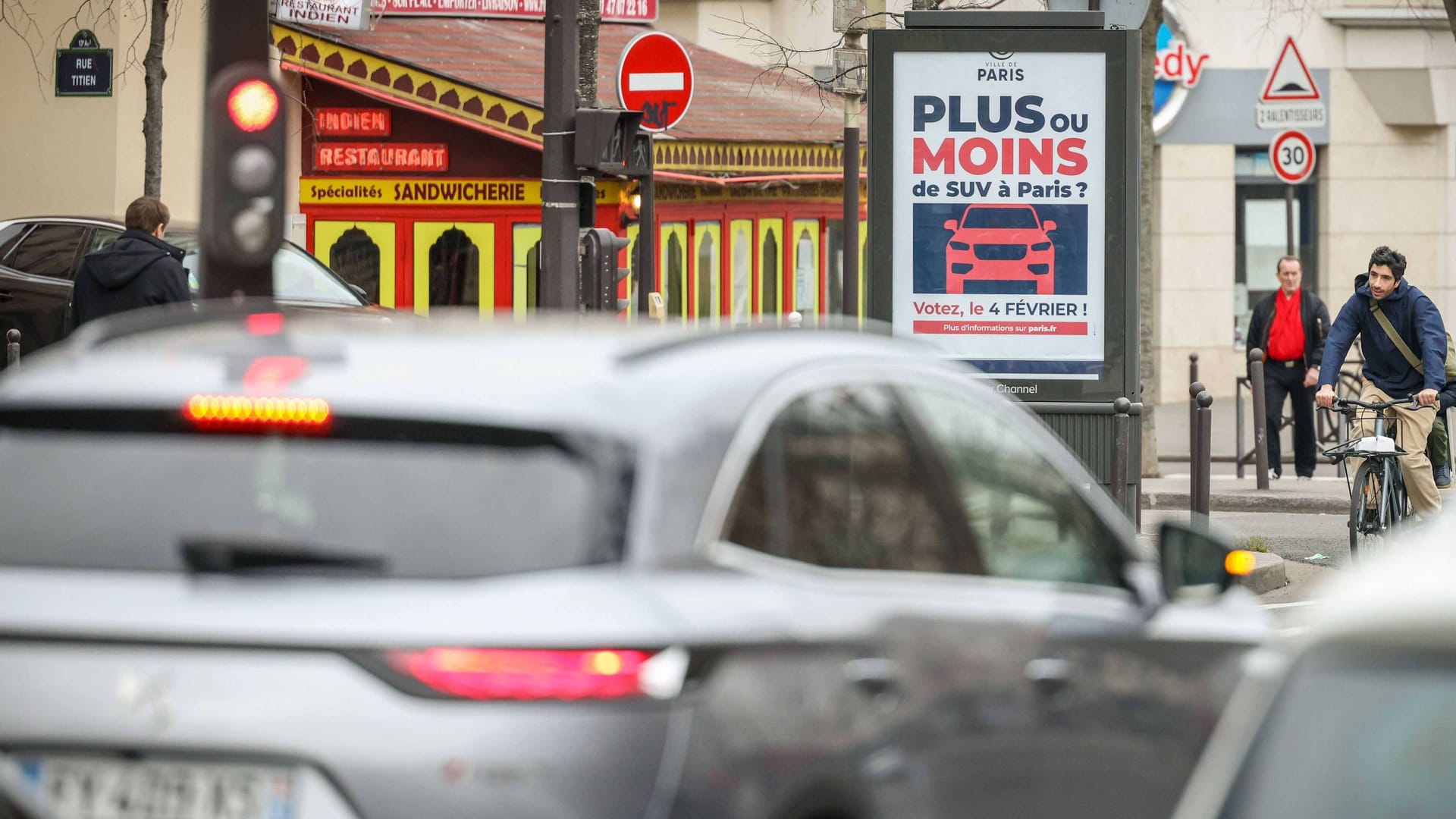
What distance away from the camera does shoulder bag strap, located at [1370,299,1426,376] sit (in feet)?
40.0

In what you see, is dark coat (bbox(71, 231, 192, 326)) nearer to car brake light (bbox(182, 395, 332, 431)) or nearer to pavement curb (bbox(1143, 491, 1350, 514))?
pavement curb (bbox(1143, 491, 1350, 514))

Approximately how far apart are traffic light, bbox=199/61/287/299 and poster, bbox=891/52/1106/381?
5.76 m

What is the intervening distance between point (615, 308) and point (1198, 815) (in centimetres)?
1254

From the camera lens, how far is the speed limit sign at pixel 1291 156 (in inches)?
800

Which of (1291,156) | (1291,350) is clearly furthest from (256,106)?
(1291,156)

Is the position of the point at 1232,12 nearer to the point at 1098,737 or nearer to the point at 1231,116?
the point at 1231,116

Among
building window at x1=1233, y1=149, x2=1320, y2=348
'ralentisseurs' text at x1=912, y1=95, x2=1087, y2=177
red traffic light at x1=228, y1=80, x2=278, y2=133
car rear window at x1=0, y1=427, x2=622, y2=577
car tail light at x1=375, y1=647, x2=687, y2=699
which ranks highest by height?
building window at x1=1233, y1=149, x2=1320, y2=348

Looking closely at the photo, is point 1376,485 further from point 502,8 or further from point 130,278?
point 502,8

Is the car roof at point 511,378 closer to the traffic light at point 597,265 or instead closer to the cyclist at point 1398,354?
the cyclist at point 1398,354

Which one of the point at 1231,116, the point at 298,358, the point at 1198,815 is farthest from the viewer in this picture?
the point at 1231,116

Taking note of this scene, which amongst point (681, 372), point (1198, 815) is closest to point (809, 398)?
point (681, 372)

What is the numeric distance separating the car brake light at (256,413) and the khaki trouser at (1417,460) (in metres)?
9.46

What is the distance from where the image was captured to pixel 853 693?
3578mm

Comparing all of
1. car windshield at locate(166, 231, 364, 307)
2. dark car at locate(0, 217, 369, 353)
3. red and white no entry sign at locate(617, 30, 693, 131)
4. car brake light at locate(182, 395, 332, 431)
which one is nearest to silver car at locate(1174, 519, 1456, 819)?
car brake light at locate(182, 395, 332, 431)
